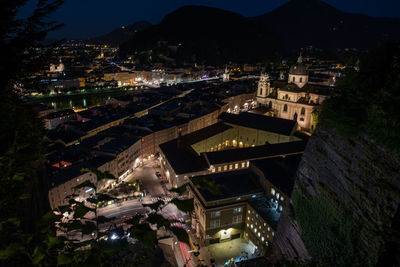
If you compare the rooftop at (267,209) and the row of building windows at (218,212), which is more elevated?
the rooftop at (267,209)

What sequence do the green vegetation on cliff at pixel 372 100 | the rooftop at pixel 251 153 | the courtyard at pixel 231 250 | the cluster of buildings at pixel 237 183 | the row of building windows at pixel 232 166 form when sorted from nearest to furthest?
the green vegetation on cliff at pixel 372 100 < the cluster of buildings at pixel 237 183 < the courtyard at pixel 231 250 < the row of building windows at pixel 232 166 < the rooftop at pixel 251 153

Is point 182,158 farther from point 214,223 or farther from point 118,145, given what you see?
point 214,223

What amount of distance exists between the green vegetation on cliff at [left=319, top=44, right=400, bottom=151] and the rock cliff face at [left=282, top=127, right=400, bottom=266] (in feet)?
1.30

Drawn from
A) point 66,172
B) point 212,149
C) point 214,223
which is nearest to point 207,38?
point 212,149

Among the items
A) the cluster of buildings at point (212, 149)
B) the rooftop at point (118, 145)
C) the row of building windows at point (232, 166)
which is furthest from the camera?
the rooftop at point (118, 145)

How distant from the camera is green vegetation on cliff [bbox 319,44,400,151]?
220 inches

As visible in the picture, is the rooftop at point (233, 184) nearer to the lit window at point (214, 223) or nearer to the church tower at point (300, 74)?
the lit window at point (214, 223)

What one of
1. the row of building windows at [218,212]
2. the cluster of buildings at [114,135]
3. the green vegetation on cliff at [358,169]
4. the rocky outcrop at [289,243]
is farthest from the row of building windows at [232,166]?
the green vegetation on cliff at [358,169]

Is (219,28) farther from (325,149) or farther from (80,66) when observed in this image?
(325,149)

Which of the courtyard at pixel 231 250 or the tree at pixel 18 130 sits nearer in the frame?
the tree at pixel 18 130

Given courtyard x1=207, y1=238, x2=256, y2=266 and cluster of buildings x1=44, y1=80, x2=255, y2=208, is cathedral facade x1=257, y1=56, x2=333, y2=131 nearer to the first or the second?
cluster of buildings x1=44, y1=80, x2=255, y2=208

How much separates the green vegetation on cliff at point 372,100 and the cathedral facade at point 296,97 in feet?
135

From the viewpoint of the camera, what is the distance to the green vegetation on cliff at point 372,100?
220 inches

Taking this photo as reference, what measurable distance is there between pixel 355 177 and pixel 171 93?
65.8 m
